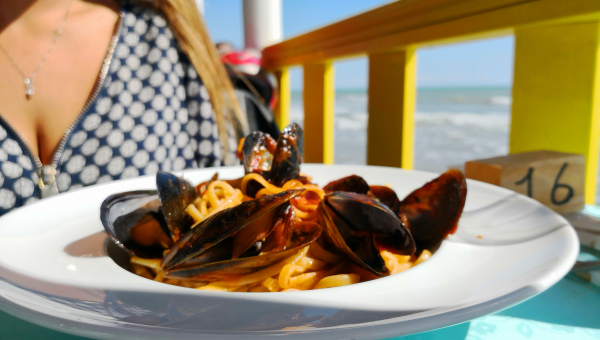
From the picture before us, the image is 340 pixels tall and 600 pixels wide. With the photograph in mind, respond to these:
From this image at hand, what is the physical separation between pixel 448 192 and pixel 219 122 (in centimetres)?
157

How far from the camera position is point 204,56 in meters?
2.17

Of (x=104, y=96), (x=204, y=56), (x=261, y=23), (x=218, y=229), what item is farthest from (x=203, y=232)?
(x=261, y=23)

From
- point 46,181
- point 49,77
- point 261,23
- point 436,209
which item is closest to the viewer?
point 436,209

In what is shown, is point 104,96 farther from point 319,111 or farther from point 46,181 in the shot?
point 319,111

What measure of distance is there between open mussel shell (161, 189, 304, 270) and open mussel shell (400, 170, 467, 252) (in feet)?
1.08

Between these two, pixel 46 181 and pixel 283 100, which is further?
pixel 283 100

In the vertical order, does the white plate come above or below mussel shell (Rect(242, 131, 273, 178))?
below

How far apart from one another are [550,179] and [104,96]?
5.94 ft

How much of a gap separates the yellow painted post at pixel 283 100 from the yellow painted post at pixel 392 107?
153 cm

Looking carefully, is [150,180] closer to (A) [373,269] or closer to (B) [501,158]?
(A) [373,269]

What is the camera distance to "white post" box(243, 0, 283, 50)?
12.7 ft

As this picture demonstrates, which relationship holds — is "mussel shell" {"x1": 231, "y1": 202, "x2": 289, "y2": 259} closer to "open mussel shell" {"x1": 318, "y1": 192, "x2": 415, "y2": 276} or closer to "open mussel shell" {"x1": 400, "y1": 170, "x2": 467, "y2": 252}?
"open mussel shell" {"x1": 318, "y1": 192, "x2": 415, "y2": 276}

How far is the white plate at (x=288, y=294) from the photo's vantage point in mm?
423

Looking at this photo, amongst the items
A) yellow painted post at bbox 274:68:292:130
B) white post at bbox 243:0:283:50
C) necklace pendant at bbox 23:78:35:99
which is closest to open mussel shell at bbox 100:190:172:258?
necklace pendant at bbox 23:78:35:99
